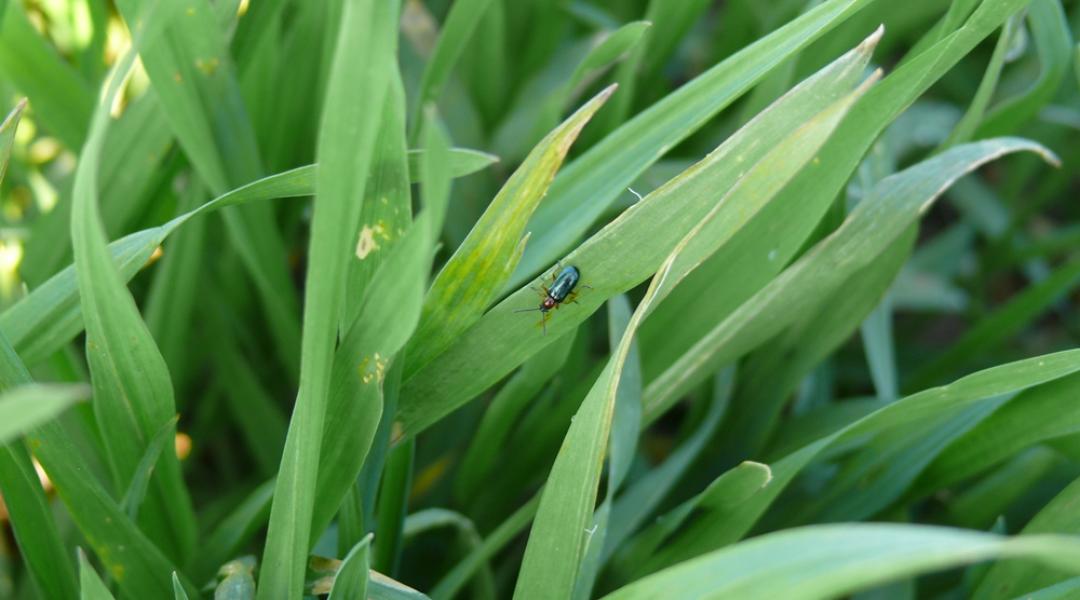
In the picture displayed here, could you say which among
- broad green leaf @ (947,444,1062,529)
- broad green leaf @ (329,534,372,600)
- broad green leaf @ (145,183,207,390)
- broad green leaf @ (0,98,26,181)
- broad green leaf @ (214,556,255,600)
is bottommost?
broad green leaf @ (947,444,1062,529)

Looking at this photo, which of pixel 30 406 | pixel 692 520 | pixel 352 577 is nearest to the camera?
pixel 30 406

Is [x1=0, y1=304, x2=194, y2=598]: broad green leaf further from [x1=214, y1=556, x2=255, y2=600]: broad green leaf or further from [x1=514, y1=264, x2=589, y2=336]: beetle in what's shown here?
[x1=514, y1=264, x2=589, y2=336]: beetle

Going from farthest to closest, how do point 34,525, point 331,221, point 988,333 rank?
point 988,333 → point 34,525 → point 331,221

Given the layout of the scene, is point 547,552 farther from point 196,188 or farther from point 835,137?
point 196,188

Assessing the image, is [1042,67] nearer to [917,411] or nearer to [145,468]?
[917,411]

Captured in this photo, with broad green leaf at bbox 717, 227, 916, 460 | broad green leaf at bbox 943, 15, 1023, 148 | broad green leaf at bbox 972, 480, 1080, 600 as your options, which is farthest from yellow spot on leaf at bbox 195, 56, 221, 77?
broad green leaf at bbox 972, 480, 1080, 600

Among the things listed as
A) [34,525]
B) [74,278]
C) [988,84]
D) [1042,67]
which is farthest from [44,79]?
[1042,67]

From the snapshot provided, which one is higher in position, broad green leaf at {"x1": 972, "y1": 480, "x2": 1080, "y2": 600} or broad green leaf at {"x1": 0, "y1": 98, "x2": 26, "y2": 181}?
broad green leaf at {"x1": 0, "y1": 98, "x2": 26, "y2": 181}
